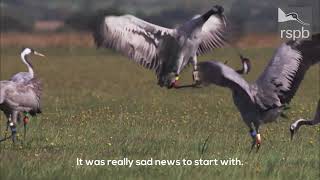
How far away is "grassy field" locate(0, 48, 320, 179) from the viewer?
12203mm

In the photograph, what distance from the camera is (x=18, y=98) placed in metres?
15.0

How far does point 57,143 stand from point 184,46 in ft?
9.05

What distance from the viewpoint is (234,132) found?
16.0 meters

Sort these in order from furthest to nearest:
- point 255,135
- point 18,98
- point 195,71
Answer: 1. point 18,98
2. point 255,135
3. point 195,71

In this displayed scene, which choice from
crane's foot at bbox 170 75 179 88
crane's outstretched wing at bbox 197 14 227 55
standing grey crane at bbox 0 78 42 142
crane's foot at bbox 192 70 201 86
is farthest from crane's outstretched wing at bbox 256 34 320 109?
standing grey crane at bbox 0 78 42 142

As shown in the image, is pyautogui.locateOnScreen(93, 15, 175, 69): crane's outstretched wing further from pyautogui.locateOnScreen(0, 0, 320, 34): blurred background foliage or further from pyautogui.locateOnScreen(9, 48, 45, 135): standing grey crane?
pyautogui.locateOnScreen(9, 48, 45, 135): standing grey crane

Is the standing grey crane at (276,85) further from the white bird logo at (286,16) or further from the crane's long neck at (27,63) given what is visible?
the crane's long neck at (27,63)

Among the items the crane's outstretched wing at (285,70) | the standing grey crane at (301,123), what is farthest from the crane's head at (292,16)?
the standing grey crane at (301,123)

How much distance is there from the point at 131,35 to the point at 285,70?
2488 millimetres

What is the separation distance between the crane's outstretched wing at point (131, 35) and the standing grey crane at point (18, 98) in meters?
1.93

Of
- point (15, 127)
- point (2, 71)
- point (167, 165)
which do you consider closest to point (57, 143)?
point (15, 127)

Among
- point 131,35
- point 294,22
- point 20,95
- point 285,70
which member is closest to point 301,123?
point 285,70

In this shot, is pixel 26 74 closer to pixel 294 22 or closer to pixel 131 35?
pixel 131 35

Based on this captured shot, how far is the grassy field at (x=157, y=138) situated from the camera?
480 inches
